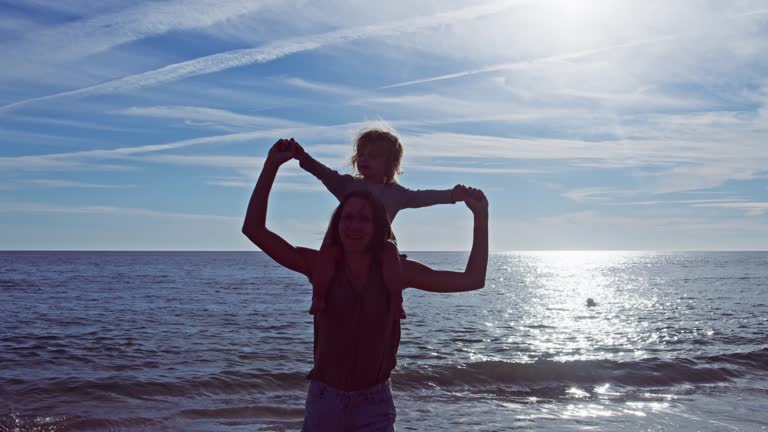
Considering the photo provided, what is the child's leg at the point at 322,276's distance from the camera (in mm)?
3316

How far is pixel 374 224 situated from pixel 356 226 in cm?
10

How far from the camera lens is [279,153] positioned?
11.5ft

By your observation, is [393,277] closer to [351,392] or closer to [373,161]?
[351,392]

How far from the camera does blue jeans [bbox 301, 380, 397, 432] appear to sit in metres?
3.36

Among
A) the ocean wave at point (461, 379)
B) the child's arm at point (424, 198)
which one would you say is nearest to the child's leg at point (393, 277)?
the child's arm at point (424, 198)

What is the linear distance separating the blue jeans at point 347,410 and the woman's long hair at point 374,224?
2.35 feet

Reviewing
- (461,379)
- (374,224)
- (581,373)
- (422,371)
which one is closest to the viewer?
(374,224)

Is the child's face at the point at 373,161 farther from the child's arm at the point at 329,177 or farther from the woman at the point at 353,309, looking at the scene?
the woman at the point at 353,309

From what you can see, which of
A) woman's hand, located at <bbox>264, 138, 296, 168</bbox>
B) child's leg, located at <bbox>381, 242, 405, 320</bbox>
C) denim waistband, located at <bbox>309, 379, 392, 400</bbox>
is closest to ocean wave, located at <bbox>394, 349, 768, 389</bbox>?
denim waistband, located at <bbox>309, 379, 392, 400</bbox>

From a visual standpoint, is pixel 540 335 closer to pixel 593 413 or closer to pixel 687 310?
pixel 593 413

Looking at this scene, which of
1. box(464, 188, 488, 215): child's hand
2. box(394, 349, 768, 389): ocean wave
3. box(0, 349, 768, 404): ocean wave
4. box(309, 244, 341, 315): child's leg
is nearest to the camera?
box(309, 244, 341, 315): child's leg

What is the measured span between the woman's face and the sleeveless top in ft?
0.46

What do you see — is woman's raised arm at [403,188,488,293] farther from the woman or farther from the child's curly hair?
the child's curly hair

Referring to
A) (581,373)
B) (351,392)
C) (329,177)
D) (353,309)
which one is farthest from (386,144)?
(581,373)
